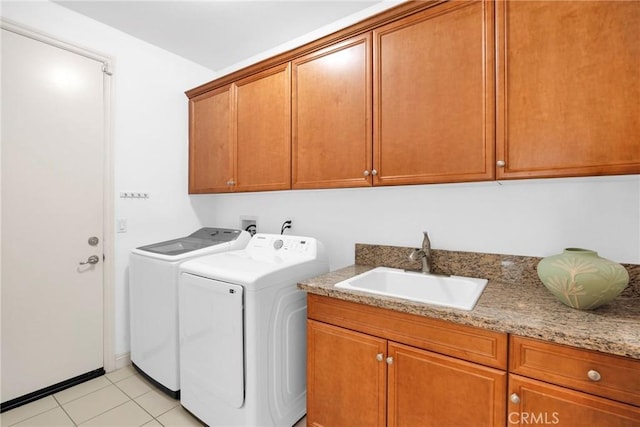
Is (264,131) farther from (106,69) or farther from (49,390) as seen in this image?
(49,390)

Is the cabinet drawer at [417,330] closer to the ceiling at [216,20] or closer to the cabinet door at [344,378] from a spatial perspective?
the cabinet door at [344,378]

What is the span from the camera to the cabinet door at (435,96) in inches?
52.2

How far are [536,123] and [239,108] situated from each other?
189 cm

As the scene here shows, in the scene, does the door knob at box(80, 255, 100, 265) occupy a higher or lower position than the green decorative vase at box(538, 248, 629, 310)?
lower

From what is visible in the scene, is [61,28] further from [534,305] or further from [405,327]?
[534,305]

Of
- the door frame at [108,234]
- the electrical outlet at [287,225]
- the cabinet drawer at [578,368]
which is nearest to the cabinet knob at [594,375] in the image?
the cabinet drawer at [578,368]

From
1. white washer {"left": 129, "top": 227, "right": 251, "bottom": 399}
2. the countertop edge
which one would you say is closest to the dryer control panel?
white washer {"left": 129, "top": 227, "right": 251, "bottom": 399}

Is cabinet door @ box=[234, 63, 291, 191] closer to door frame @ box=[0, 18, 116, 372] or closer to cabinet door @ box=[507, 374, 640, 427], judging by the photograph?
door frame @ box=[0, 18, 116, 372]

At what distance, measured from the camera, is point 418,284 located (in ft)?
5.55

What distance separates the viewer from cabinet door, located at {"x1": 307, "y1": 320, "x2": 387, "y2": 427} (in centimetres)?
131

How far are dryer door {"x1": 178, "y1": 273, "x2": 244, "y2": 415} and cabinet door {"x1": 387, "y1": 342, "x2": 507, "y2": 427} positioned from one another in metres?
0.77

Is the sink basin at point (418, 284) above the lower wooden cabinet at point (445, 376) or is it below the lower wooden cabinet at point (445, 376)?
above

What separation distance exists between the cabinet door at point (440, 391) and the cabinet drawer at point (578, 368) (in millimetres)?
104

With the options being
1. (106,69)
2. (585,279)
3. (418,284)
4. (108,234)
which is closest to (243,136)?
(106,69)
